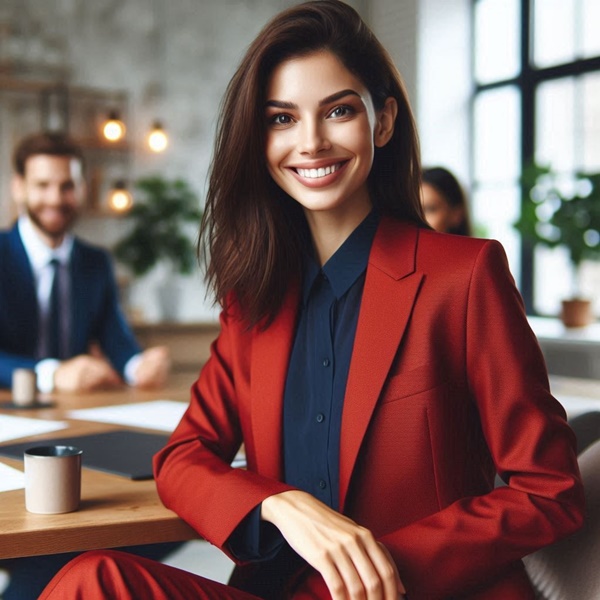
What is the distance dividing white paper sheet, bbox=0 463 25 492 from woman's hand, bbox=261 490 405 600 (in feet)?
1.92

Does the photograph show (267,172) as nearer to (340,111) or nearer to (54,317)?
(340,111)

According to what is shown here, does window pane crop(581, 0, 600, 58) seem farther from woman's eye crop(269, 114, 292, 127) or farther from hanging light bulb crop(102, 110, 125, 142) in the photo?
woman's eye crop(269, 114, 292, 127)

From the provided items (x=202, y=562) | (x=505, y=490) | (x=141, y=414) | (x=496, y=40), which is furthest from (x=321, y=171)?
(x=496, y=40)

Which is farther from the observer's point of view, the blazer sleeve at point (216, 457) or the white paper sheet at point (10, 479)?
the white paper sheet at point (10, 479)

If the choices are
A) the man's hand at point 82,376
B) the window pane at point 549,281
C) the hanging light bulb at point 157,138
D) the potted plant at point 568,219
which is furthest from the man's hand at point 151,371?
the hanging light bulb at point 157,138

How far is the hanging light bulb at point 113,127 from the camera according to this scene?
6.45 meters

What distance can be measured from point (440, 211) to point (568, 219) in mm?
2047

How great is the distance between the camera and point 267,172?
5.15 ft

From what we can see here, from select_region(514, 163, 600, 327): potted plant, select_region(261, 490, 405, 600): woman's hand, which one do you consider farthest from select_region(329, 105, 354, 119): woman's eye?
select_region(514, 163, 600, 327): potted plant

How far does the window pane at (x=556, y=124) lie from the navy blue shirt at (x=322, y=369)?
4.82 metres

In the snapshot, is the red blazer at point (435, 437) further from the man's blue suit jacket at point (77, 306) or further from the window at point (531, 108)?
the window at point (531, 108)

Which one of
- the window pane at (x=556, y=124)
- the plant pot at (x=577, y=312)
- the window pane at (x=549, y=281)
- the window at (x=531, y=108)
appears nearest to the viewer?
the plant pot at (x=577, y=312)

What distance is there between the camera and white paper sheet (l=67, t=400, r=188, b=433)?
2129 mm

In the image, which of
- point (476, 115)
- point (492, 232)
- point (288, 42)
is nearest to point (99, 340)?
point (288, 42)
